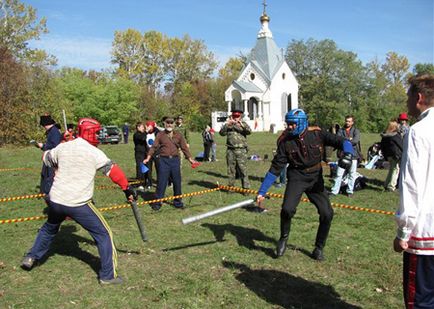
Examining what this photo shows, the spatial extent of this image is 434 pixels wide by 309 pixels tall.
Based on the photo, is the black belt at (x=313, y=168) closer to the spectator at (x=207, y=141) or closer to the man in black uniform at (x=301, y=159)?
the man in black uniform at (x=301, y=159)

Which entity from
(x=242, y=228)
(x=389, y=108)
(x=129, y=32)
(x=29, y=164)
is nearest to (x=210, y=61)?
(x=129, y=32)

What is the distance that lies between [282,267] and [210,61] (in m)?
69.5

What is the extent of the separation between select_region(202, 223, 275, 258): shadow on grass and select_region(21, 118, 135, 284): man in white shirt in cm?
220

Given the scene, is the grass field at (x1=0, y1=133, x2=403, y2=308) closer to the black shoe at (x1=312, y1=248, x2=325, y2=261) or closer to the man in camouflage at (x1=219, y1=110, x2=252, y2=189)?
the black shoe at (x1=312, y1=248, x2=325, y2=261)

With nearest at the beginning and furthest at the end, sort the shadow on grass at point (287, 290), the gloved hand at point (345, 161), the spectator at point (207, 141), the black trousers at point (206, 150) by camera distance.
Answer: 1. the shadow on grass at point (287, 290)
2. the gloved hand at point (345, 161)
3. the spectator at point (207, 141)
4. the black trousers at point (206, 150)

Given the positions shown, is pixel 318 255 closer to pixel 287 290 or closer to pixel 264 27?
pixel 287 290

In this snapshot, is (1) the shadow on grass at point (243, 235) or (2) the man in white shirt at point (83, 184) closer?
(2) the man in white shirt at point (83, 184)

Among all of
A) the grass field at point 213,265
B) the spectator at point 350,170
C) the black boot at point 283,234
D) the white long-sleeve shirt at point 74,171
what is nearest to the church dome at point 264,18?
the spectator at point 350,170

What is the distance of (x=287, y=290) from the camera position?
189 inches

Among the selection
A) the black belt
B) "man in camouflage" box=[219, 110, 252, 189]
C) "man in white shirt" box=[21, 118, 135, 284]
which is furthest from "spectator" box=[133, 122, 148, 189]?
the black belt

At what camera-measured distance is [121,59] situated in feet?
217

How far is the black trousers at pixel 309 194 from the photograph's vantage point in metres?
Result: 5.50

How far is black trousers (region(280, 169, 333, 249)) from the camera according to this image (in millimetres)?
5500

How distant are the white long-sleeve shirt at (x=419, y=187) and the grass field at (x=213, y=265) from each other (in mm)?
1860
